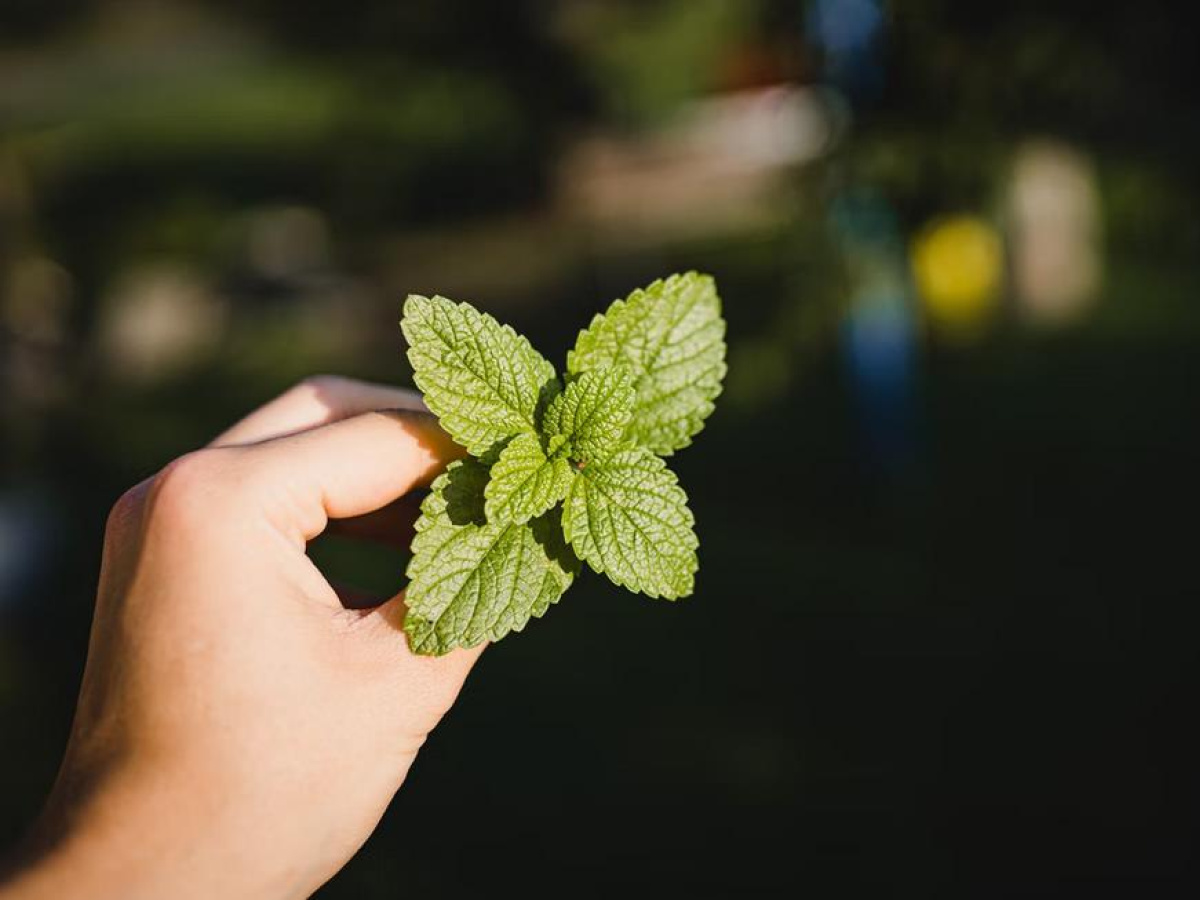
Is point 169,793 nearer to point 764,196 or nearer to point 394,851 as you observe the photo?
point 394,851

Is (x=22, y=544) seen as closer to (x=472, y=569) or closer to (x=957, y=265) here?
(x=957, y=265)

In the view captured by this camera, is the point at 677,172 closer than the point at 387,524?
No

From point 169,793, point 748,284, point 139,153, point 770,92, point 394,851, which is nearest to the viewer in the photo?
point 169,793

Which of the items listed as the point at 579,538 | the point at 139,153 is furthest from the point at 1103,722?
the point at 139,153

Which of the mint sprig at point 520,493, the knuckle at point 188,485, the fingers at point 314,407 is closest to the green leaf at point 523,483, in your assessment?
the mint sprig at point 520,493

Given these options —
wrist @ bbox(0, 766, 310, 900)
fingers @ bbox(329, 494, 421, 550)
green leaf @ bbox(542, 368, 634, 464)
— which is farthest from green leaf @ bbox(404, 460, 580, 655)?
fingers @ bbox(329, 494, 421, 550)

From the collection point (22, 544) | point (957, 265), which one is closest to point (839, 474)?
point (957, 265)
